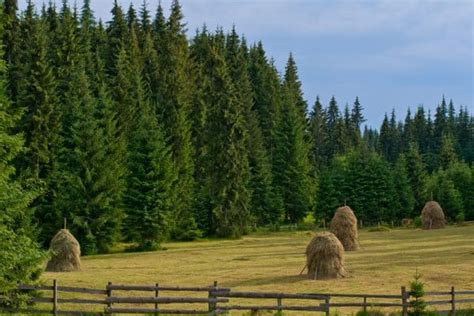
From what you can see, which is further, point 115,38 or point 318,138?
point 318,138

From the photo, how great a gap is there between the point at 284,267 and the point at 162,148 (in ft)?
90.2

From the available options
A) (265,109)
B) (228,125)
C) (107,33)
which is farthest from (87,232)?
(265,109)

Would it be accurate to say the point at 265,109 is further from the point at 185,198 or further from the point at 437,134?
the point at 437,134

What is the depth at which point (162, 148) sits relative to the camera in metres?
62.9

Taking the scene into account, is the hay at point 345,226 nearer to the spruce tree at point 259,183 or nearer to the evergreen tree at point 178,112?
the evergreen tree at point 178,112

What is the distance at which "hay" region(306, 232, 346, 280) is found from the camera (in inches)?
1336

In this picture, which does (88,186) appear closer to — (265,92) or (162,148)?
(162,148)

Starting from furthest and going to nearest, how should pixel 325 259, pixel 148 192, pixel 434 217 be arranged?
1. pixel 434 217
2. pixel 148 192
3. pixel 325 259

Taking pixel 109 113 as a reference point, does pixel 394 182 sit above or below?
below

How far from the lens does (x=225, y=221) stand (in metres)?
Answer: 70.8

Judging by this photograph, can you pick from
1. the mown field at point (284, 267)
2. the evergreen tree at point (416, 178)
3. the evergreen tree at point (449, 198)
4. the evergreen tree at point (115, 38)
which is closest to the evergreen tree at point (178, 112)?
the evergreen tree at point (115, 38)

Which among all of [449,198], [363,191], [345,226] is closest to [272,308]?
[345,226]

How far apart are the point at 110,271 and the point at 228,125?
1519 inches

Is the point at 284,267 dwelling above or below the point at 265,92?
below
